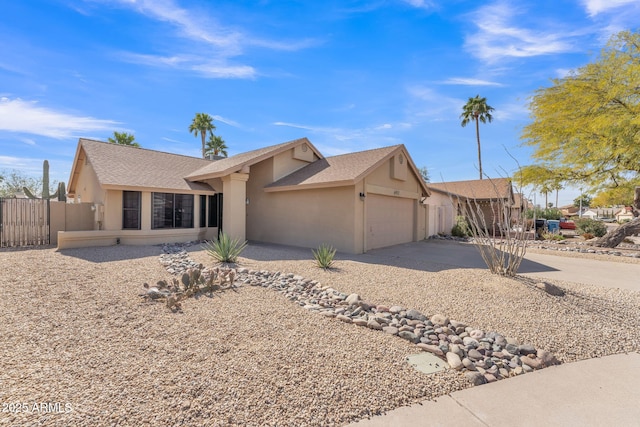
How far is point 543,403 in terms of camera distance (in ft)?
9.41

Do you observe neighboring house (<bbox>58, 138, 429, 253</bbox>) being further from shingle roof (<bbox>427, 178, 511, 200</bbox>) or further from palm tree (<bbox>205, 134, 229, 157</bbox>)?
palm tree (<bbox>205, 134, 229, 157</bbox>)

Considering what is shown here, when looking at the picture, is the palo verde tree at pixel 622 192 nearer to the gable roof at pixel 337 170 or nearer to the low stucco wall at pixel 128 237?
the gable roof at pixel 337 170

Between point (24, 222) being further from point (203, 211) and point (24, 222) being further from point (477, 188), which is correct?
point (477, 188)

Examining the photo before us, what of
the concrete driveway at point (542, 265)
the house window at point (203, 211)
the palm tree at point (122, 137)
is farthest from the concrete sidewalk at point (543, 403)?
the palm tree at point (122, 137)

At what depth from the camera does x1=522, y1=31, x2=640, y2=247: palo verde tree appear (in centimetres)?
1269

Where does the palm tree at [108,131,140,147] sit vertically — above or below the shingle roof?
above

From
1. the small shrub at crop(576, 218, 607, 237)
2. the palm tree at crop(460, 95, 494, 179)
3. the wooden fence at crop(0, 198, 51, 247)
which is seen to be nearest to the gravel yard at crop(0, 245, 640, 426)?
the wooden fence at crop(0, 198, 51, 247)

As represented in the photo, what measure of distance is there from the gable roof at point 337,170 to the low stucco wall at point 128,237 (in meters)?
4.21

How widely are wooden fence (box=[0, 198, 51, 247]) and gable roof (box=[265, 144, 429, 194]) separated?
10027 mm

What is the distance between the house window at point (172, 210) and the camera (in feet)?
43.0

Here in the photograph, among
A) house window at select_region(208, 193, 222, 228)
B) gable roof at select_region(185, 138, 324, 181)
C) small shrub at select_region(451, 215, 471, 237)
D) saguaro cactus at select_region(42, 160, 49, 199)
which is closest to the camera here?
gable roof at select_region(185, 138, 324, 181)

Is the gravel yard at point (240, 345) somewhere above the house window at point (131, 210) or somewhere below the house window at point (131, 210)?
below

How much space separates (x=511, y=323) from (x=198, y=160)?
18078 mm

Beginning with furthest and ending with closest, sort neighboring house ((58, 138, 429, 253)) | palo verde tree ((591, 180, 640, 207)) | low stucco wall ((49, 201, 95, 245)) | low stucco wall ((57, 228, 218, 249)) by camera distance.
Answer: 1. palo verde tree ((591, 180, 640, 207))
2. low stucco wall ((49, 201, 95, 245))
3. neighboring house ((58, 138, 429, 253))
4. low stucco wall ((57, 228, 218, 249))
